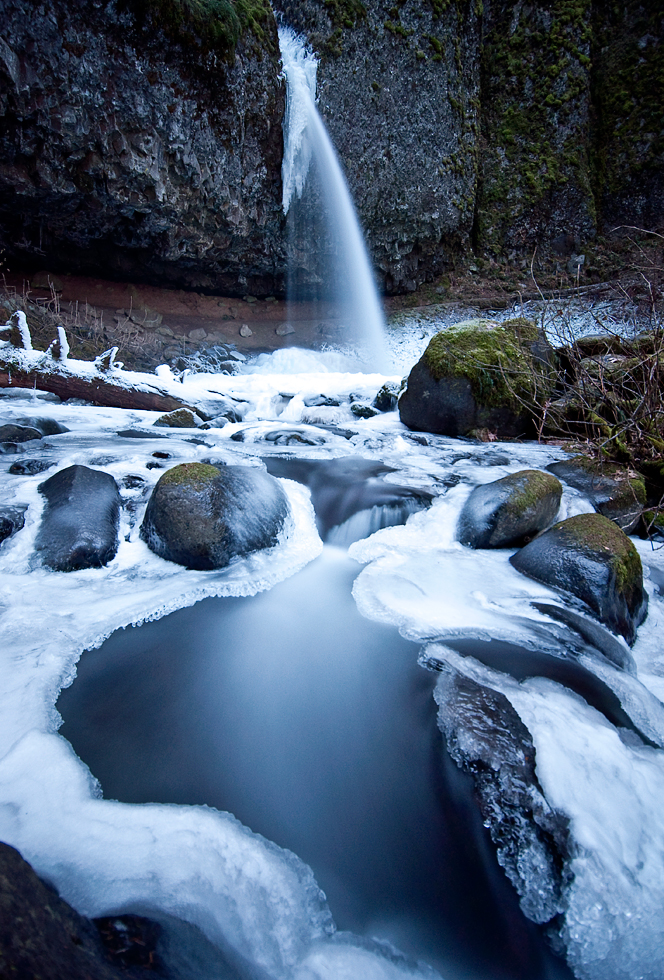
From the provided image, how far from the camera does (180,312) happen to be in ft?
49.0

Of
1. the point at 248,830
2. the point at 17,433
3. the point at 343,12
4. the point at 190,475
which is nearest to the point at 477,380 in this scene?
the point at 190,475

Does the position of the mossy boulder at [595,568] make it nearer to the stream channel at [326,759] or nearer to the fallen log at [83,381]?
the stream channel at [326,759]

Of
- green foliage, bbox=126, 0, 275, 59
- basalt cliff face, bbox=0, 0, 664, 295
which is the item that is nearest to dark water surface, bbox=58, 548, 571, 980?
basalt cliff face, bbox=0, 0, 664, 295

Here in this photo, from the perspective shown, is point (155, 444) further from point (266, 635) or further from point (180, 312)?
point (180, 312)

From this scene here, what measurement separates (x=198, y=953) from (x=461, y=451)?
17.6 feet

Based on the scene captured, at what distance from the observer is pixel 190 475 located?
10.3 feet

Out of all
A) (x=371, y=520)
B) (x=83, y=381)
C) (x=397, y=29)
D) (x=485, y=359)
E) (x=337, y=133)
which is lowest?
(x=371, y=520)

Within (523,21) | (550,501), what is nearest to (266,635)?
(550,501)

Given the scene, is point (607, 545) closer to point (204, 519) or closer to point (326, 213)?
point (204, 519)

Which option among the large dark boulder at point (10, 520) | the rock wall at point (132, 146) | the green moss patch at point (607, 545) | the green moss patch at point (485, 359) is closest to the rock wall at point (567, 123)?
the rock wall at point (132, 146)

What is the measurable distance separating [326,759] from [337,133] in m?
16.7

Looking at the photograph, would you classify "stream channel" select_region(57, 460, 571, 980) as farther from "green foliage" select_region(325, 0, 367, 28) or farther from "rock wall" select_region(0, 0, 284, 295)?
"green foliage" select_region(325, 0, 367, 28)

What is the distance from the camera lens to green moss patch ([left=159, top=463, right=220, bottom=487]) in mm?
3113

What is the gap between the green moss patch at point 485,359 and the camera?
6.21 metres
